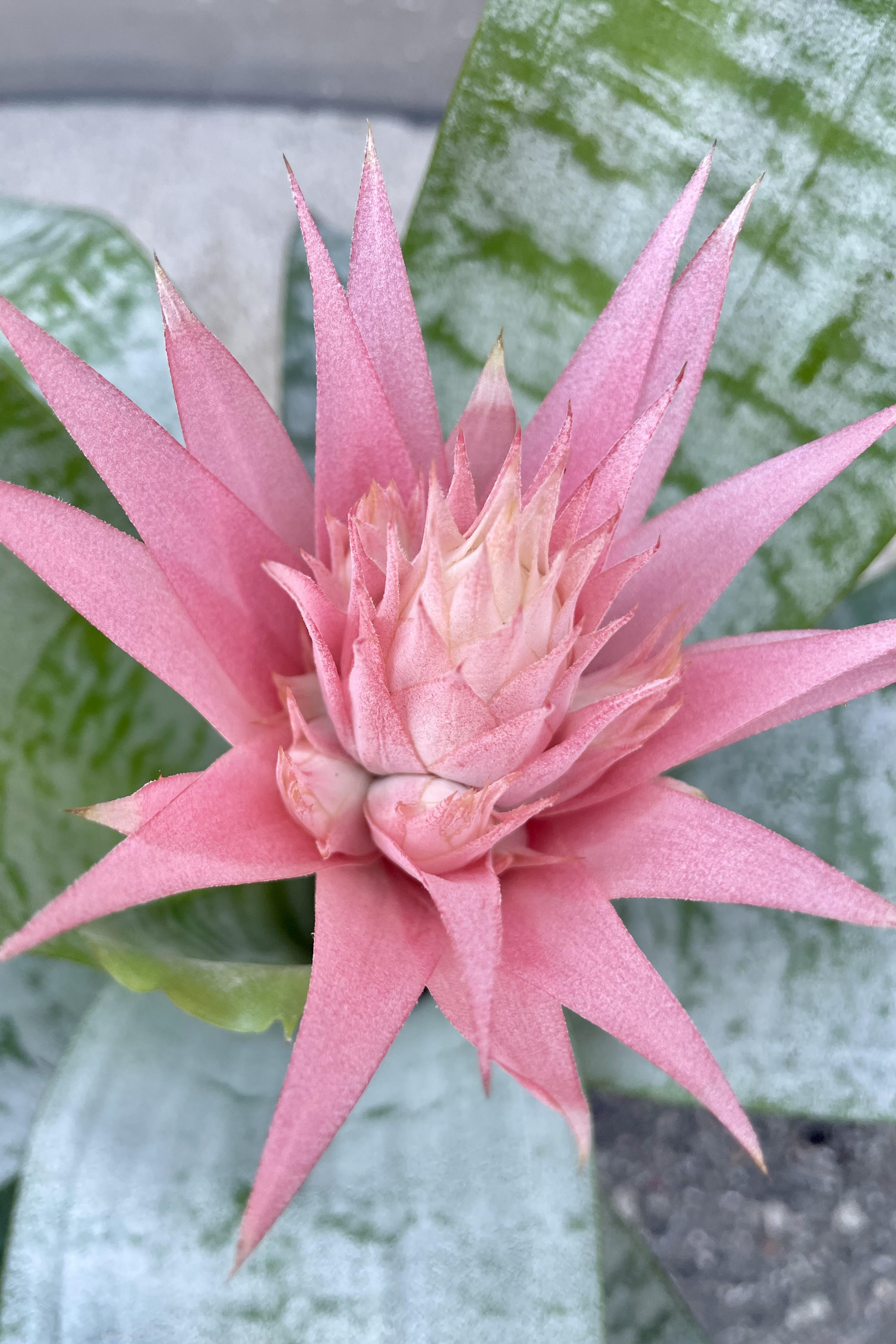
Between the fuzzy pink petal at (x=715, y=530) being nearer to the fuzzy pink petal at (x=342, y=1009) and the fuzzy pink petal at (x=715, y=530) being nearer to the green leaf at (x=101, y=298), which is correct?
the fuzzy pink petal at (x=342, y=1009)

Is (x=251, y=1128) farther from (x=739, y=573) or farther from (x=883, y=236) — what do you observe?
(x=883, y=236)

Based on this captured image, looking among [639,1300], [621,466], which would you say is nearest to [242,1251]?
[621,466]

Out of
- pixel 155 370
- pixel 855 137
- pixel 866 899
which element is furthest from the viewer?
pixel 155 370

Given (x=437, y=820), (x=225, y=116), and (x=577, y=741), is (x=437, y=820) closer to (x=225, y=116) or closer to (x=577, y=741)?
(x=577, y=741)

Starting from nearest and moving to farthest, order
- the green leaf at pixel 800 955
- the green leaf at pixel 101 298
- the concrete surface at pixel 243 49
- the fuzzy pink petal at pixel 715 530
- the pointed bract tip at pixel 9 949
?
the pointed bract tip at pixel 9 949 → the fuzzy pink petal at pixel 715 530 → the green leaf at pixel 800 955 → the green leaf at pixel 101 298 → the concrete surface at pixel 243 49

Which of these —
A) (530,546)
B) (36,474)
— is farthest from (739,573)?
(36,474)

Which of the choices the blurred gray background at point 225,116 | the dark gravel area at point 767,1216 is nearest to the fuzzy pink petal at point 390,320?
the blurred gray background at point 225,116
